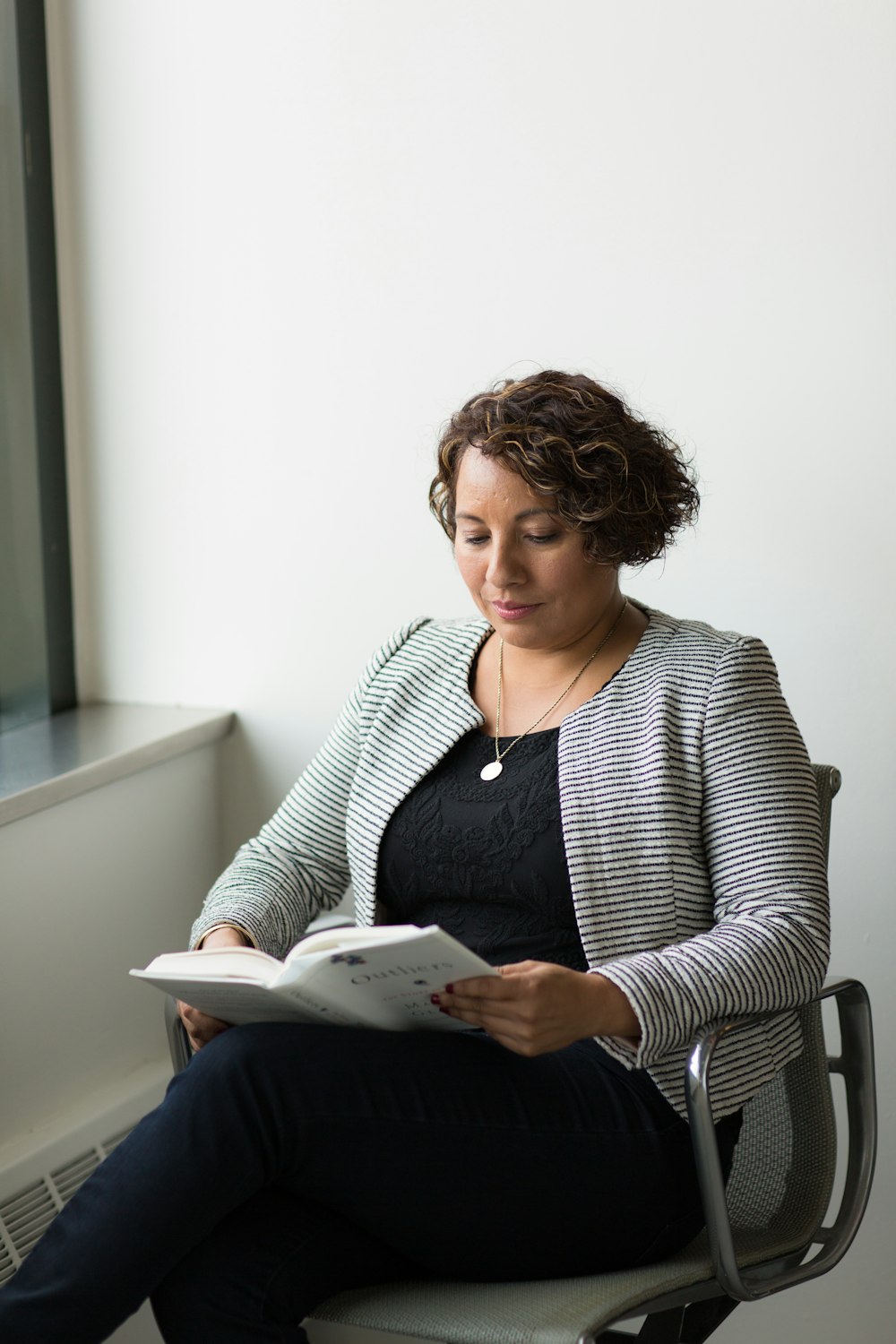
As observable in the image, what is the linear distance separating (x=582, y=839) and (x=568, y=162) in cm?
96

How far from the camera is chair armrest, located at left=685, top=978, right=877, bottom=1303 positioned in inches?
49.6

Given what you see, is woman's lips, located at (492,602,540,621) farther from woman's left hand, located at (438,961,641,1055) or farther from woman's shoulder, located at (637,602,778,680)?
woman's left hand, located at (438,961,641,1055)

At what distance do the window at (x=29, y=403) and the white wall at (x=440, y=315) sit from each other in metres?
0.04

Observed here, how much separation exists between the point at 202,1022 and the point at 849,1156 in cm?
70

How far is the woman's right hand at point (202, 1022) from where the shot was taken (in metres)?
1.45

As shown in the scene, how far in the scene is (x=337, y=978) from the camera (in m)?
1.19

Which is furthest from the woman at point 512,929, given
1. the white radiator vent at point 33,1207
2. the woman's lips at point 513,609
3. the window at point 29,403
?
the window at point 29,403

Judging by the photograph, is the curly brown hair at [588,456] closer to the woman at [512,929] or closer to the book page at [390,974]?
the woman at [512,929]

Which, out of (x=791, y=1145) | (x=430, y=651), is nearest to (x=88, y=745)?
(x=430, y=651)

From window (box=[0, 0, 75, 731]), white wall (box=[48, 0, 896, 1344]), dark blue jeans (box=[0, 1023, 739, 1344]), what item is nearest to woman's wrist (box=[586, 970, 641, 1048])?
dark blue jeans (box=[0, 1023, 739, 1344])

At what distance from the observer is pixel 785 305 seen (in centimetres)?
181

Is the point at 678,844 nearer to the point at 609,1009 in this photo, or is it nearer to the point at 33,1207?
the point at 609,1009

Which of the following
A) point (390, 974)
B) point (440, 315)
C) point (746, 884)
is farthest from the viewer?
point (440, 315)

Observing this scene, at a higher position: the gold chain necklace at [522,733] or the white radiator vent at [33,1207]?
the gold chain necklace at [522,733]
